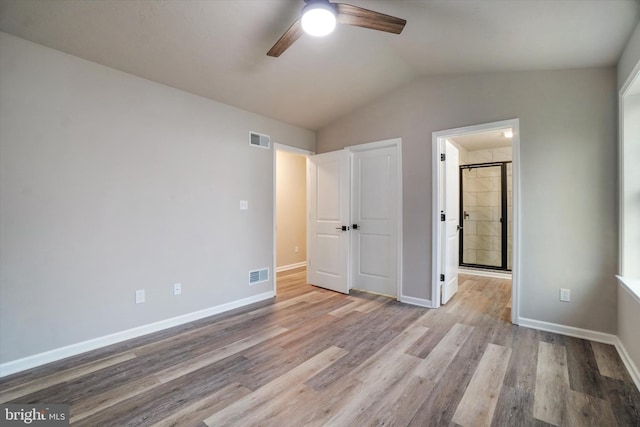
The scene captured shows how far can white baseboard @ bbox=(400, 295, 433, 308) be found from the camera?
11.8 ft

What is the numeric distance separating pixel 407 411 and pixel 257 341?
4.79ft

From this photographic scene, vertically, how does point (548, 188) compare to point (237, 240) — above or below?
above

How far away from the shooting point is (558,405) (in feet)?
5.85

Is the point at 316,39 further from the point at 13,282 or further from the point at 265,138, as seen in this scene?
the point at 13,282

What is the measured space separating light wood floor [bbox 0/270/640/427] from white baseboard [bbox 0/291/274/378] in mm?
80

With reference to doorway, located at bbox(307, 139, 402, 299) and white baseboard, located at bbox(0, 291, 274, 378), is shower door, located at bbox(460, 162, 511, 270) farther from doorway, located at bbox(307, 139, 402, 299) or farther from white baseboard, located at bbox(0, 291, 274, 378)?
white baseboard, located at bbox(0, 291, 274, 378)

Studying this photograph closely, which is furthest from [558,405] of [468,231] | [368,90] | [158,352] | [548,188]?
[468,231]

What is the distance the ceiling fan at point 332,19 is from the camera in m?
1.84

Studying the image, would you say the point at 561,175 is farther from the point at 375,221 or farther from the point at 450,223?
the point at 375,221

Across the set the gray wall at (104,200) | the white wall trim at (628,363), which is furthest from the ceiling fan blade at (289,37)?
the white wall trim at (628,363)

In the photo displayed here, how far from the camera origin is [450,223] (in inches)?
151

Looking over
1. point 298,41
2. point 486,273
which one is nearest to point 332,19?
point 298,41

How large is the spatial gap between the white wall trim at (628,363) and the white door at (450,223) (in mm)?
1555

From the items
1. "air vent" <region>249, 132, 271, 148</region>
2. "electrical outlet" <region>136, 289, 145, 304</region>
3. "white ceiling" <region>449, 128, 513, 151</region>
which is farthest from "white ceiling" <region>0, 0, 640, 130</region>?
"electrical outlet" <region>136, 289, 145, 304</region>
